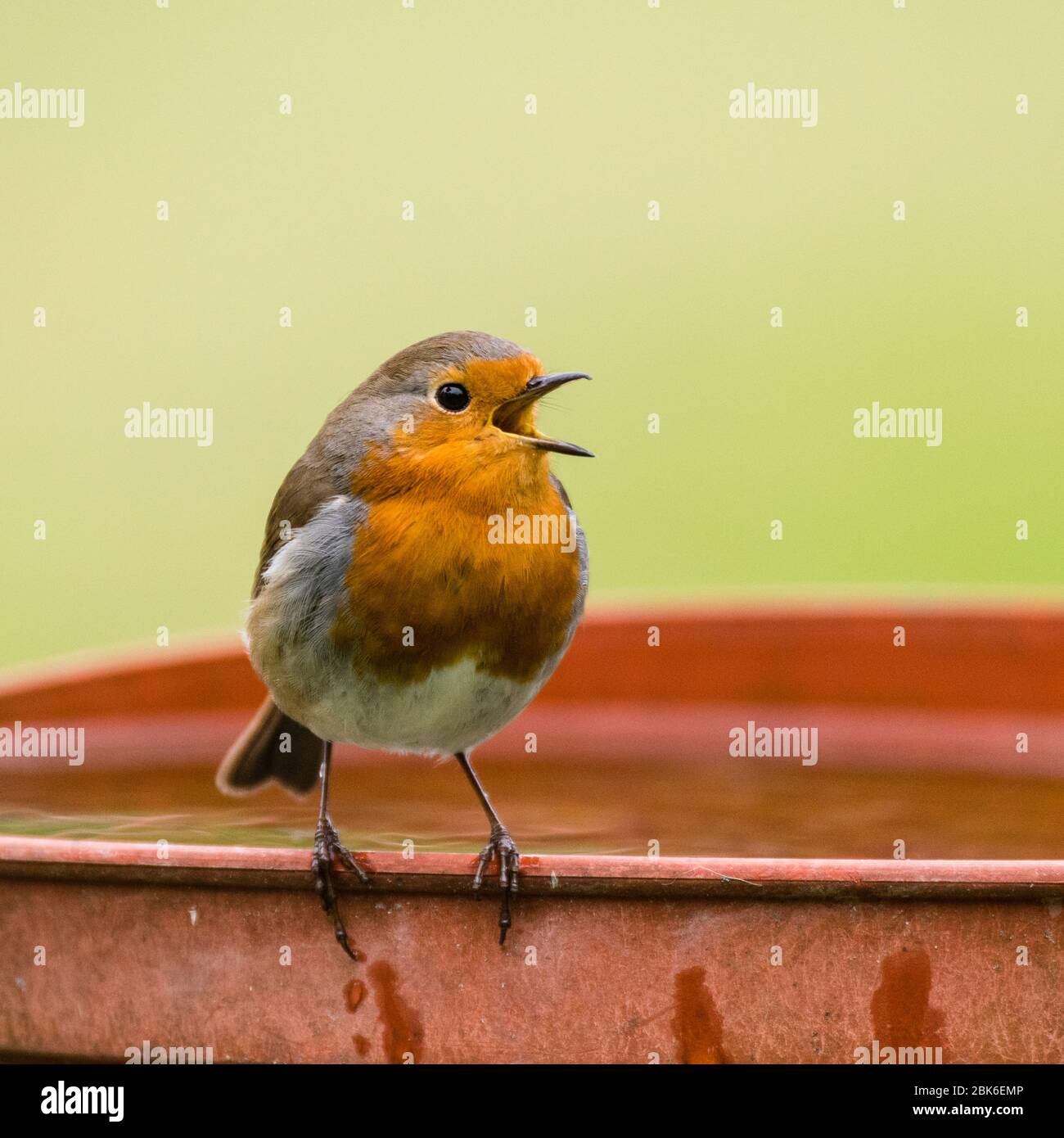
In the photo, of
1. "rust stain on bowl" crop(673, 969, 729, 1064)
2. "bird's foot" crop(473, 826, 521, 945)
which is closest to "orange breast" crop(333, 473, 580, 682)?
"bird's foot" crop(473, 826, 521, 945)

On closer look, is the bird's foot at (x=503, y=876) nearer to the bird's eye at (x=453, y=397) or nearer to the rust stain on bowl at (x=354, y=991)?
the rust stain on bowl at (x=354, y=991)

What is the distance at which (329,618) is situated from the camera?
3580mm

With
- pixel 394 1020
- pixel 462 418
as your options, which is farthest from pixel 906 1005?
pixel 462 418

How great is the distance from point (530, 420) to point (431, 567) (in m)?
0.47

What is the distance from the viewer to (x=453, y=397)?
11.9ft

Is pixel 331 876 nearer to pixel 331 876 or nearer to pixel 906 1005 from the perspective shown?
pixel 331 876

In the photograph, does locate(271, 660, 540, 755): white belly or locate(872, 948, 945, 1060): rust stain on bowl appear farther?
locate(271, 660, 540, 755): white belly

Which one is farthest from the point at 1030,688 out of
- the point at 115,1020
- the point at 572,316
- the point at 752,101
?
the point at 752,101

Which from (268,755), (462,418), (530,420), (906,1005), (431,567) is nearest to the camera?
(906,1005)

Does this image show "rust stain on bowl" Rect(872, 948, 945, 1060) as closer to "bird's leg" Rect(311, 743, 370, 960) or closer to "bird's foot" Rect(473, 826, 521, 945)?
"bird's foot" Rect(473, 826, 521, 945)

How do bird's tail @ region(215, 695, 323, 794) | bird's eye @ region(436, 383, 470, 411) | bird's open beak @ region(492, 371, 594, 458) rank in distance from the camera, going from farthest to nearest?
bird's tail @ region(215, 695, 323, 794) < bird's eye @ region(436, 383, 470, 411) < bird's open beak @ region(492, 371, 594, 458)

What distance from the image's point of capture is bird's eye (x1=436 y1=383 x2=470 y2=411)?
11.9 feet

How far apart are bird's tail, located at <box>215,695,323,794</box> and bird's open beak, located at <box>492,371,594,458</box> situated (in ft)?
3.62

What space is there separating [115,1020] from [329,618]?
40.6 inches
